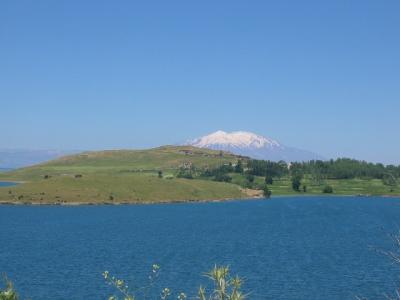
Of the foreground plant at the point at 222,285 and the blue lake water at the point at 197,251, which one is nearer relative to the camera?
the foreground plant at the point at 222,285

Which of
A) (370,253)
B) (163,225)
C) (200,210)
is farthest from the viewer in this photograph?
(200,210)

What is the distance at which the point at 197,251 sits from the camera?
98.6 m

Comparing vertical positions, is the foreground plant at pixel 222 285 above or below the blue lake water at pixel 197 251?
above

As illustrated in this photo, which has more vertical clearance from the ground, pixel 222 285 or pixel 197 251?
pixel 222 285

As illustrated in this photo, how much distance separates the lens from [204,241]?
11369cm

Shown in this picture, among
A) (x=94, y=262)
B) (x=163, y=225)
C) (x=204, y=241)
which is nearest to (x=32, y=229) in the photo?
(x=163, y=225)

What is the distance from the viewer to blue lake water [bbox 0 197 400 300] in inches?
2687

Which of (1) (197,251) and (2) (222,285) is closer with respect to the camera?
(2) (222,285)

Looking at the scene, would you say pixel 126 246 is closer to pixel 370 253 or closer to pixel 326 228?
pixel 370 253

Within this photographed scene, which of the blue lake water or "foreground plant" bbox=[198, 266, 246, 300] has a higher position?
"foreground plant" bbox=[198, 266, 246, 300]

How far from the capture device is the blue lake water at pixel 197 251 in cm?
6825

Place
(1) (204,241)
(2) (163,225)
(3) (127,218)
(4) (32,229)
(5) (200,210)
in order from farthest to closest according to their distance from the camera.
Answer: (5) (200,210) → (3) (127,218) → (2) (163,225) → (4) (32,229) → (1) (204,241)

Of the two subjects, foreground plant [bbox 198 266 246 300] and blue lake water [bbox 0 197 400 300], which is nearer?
foreground plant [bbox 198 266 246 300]

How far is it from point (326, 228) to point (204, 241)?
3920 centimetres
